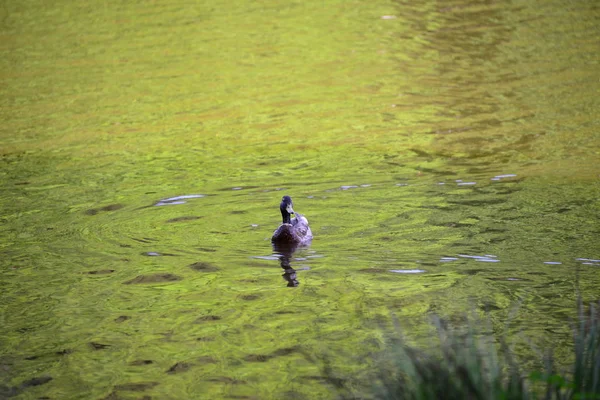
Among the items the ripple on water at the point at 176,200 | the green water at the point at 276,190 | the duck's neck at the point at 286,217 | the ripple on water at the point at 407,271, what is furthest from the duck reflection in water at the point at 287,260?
the ripple on water at the point at 176,200

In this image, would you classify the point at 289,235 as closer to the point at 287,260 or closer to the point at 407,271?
the point at 287,260

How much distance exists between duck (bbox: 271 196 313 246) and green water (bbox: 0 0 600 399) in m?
0.17

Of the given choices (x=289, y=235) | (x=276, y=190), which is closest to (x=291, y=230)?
(x=289, y=235)

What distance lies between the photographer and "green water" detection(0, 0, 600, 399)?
302 inches

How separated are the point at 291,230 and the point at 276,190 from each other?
2744 millimetres

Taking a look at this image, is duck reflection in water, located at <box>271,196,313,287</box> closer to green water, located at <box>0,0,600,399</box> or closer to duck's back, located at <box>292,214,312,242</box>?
duck's back, located at <box>292,214,312,242</box>

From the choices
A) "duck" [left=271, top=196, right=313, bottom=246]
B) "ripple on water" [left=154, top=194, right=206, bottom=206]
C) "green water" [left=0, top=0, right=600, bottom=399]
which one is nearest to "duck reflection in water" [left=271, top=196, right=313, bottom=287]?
"duck" [left=271, top=196, right=313, bottom=246]

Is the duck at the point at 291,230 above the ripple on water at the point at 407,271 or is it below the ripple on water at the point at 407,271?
above

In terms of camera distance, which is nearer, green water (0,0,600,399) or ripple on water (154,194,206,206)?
green water (0,0,600,399)

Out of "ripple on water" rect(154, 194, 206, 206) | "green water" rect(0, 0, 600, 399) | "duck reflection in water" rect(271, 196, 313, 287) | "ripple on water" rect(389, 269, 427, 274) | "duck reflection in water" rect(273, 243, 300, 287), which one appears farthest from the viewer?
"ripple on water" rect(154, 194, 206, 206)

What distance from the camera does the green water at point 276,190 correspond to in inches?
302

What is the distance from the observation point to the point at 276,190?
12492mm

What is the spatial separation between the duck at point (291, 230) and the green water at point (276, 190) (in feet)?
0.57

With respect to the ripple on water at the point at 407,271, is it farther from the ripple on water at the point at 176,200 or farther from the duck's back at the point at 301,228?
the ripple on water at the point at 176,200
